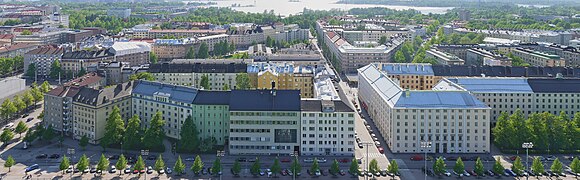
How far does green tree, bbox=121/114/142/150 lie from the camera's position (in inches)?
1619

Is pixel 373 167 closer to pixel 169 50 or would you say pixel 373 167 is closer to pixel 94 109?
pixel 94 109

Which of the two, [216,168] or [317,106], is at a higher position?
[317,106]

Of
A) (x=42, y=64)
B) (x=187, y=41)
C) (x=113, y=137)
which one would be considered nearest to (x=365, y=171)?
(x=113, y=137)

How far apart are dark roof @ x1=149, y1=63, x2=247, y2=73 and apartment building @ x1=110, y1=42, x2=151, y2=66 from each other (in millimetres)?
14686

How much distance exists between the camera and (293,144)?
40906mm

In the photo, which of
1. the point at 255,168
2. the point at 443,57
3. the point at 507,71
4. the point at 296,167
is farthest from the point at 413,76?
the point at 255,168

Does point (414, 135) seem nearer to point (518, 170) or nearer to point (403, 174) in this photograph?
point (403, 174)

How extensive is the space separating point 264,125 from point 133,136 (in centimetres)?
902

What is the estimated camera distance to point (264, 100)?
134 feet

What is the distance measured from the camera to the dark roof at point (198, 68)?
6175 centimetres

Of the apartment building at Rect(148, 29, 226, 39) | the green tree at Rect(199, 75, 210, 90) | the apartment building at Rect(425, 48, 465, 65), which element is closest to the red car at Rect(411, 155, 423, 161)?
the green tree at Rect(199, 75, 210, 90)

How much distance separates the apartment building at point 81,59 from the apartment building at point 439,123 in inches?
1689

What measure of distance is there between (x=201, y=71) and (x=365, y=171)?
28908mm

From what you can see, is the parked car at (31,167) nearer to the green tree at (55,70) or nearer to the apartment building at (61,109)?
the apartment building at (61,109)
